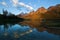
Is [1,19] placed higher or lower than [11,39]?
higher

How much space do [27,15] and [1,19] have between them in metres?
1.88

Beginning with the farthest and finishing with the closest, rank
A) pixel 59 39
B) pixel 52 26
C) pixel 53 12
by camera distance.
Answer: pixel 52 26, pixel 53 12, pixel 59 39

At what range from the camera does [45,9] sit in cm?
663

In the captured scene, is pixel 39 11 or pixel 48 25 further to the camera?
pixel 48 25

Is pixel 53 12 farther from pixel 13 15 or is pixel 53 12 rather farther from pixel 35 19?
pixel 13 15

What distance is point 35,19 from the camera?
259 inches

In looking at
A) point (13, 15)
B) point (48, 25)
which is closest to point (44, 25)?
point (48, 25)

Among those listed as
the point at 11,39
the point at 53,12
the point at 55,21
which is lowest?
the point at 11,39

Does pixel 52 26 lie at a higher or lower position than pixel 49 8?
lower

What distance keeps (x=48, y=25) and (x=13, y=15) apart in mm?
2079

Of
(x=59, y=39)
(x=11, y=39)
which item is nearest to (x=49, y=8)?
(x=59, y=39)

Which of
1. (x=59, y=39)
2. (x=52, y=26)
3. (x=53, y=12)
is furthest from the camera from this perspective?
(x=52, y=26)

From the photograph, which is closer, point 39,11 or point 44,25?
point 39,11

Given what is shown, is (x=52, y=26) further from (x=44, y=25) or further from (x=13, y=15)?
(x=13, y=15)
